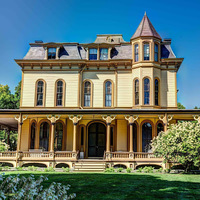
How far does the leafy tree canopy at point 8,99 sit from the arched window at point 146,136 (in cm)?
2602

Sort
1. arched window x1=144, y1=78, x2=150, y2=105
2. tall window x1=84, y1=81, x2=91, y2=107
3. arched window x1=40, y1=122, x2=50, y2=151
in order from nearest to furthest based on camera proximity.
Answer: arched window x1=144, y1=78, x2=150, y2=105 → arched window x1=40, y1=122, x2=50, y2=151 → tall window x1=84, y1=81, x2=91, y2=107

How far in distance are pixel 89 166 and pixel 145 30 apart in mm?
14047

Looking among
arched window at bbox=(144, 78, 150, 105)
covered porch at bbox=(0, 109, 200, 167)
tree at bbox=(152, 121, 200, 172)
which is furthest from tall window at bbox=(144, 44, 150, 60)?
tree at bbox=(152, 121, 200, 172)

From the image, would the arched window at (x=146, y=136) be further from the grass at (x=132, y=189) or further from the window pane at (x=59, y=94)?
the grass at (x=132, y=189)

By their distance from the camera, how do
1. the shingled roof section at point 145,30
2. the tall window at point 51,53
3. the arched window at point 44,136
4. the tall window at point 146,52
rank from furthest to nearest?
the tall window at point 51,53 → the shingled roof section at point 145,30 → the tall window at point 146,52 → the arched window at point 44,136

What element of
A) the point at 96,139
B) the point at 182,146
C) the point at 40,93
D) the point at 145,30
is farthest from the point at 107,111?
the point at 145,30

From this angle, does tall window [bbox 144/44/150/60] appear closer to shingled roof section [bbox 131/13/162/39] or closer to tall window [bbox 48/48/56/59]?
shingled roof section [bbox 131/13/162/39]

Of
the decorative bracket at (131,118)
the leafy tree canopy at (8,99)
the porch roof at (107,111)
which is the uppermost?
the leafy tree canopy at (8,99)

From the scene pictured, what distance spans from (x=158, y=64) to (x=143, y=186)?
15612mm

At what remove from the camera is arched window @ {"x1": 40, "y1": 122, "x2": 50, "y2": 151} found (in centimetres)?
2542

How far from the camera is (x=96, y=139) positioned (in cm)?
2600

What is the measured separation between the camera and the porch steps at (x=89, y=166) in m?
20.2

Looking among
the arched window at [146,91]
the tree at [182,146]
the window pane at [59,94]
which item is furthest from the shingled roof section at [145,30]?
the tree at [182,146]

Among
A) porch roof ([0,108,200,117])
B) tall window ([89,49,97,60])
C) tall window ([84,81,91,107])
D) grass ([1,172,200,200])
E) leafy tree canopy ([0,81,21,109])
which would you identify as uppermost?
tall window ([89,49,97,60])
